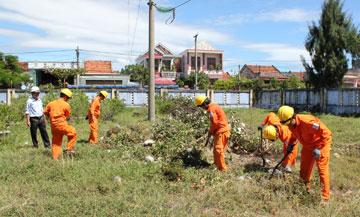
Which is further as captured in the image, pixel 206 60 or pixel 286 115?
pixel 206 60

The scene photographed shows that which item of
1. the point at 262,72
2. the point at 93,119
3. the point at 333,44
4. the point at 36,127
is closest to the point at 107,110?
the point at 93,119

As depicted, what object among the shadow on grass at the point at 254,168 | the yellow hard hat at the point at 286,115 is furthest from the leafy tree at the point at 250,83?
the yellow hard hat at the point at 286,115

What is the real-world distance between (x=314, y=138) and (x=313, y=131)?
14 cm

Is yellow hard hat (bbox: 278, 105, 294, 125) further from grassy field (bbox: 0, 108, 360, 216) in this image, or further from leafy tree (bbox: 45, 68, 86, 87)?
leafy tree (bbox: 45, 68, 86, 87)

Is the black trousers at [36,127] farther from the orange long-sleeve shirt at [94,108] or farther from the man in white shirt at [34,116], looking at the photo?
the orange long-sleeve shirt at [94,108]

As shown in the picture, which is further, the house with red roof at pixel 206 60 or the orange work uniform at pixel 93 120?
the house with red roof at pixel 206 60

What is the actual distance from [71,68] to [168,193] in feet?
89.5

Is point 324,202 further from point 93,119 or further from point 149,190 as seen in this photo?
point 93,119

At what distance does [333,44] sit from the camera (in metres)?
16.4

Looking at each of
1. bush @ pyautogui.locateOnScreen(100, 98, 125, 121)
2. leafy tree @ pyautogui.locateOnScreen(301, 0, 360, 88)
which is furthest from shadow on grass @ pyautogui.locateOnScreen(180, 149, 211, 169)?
leafy tree @ pyautogui.locateOnScreen(301, 0, 360, 88)

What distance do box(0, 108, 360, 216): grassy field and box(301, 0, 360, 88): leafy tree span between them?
1215 centimetres

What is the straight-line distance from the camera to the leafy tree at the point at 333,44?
638 inches

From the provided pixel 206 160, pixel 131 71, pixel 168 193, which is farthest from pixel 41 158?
pixel 131 71

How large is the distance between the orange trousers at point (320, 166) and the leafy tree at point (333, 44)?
536 inches
